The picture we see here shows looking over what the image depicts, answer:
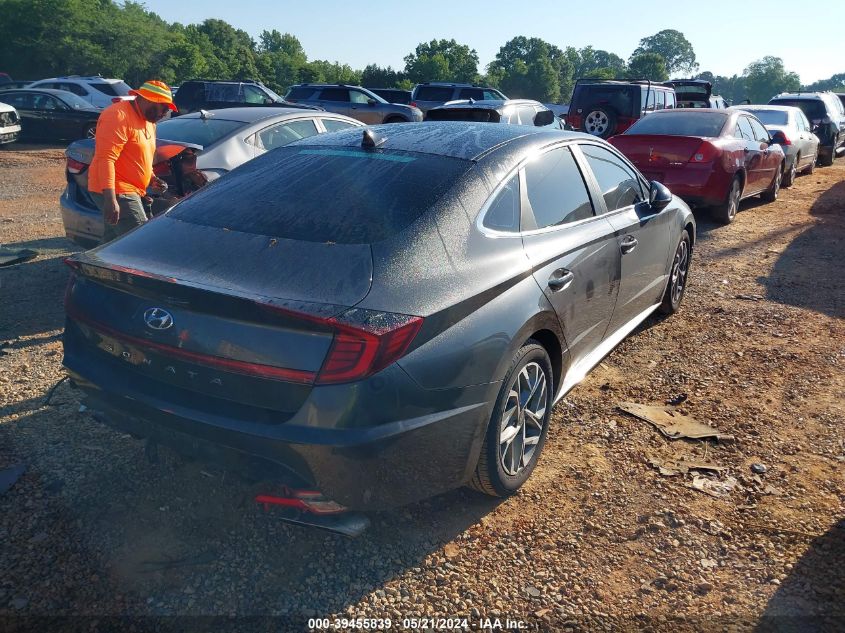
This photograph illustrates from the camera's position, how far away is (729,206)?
9.53 m

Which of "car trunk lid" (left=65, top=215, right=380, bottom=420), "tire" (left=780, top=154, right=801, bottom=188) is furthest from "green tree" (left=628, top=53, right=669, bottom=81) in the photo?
"car trunk lid" (left=65, top=215, right=380, bottom=420)

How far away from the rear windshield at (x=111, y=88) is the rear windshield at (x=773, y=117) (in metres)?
17.3

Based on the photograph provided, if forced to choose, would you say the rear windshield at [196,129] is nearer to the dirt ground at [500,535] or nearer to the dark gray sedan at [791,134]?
the dirt ground at [500,535]

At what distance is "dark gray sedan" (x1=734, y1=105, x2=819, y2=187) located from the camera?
13.0 metres

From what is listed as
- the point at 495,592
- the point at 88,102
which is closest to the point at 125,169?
the point at 495,592

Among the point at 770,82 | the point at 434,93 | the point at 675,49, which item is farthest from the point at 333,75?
the point at 675,49

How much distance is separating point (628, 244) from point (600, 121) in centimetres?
1217

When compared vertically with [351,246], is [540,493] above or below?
below

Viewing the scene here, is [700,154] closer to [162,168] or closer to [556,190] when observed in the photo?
[556,190]

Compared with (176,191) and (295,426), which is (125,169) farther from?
(295,426)

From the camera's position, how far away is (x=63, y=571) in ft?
8.63

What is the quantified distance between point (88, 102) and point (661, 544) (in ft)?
64.5

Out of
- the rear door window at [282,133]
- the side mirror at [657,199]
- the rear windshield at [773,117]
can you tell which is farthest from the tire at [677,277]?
the rear windshield at [773,117]

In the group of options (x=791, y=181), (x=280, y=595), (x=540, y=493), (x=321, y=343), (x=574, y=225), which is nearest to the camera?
(x=321, y=343)
